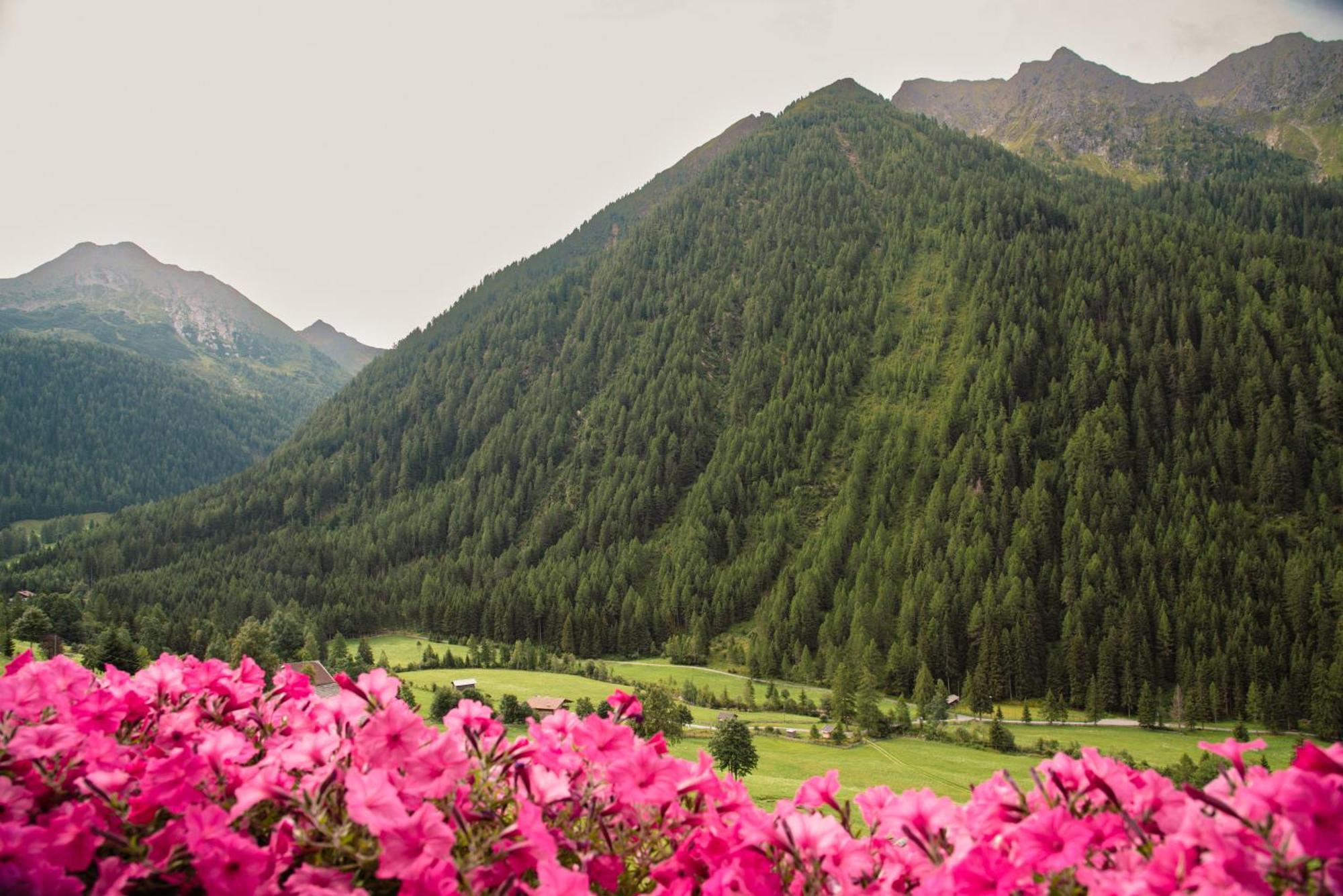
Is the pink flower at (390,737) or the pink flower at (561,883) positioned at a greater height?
the pink flower at (390,737)

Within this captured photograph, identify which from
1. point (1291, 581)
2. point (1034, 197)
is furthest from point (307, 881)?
point (1034, 197)

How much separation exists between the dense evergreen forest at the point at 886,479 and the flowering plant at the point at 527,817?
7761 cm

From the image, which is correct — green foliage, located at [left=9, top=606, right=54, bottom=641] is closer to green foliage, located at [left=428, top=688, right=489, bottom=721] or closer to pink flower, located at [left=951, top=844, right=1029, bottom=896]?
green foliage, located at [left=428, top=688, right=489, bottom=721]

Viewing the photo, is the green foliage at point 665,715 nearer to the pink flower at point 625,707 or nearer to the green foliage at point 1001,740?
the green foliage at point 1001,740

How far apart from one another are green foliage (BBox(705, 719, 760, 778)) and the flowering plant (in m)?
31.8

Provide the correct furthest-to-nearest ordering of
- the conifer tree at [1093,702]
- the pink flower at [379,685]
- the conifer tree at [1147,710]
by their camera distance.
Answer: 1. the conifer tree at [1093,702]
2. the conifer tree at [1147,710]
3. the pink flower at [379,685]

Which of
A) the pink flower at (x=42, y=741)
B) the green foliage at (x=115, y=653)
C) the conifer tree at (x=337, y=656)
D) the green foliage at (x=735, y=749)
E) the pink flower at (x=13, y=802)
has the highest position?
the pink flower at (x=42, y=741)

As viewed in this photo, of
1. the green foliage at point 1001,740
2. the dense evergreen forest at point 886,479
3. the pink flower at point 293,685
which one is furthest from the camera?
the dense evergreen forest at point 886,479

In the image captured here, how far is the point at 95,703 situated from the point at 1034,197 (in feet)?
641

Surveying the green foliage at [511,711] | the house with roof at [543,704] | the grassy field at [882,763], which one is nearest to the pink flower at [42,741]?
the grassy field at [882,763]

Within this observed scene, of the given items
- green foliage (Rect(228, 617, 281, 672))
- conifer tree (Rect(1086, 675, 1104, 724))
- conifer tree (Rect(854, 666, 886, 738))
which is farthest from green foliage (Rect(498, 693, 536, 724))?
conifer tree (Rect(1086, 675, 1104, 724))

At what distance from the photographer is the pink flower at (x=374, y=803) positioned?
2492mm

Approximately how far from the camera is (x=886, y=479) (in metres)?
117

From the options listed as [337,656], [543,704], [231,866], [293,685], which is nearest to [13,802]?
[231,866]
